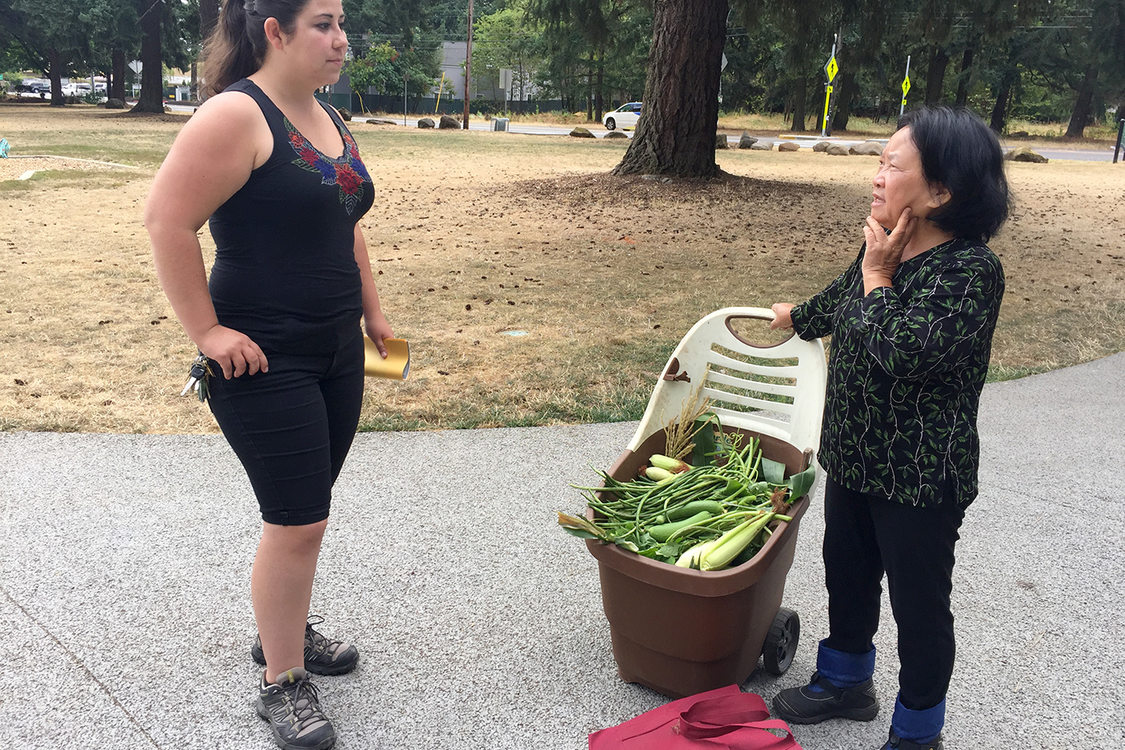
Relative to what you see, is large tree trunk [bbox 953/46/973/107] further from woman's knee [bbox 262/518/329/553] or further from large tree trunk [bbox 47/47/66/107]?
woman's knee [bbox 262/518/329/553]

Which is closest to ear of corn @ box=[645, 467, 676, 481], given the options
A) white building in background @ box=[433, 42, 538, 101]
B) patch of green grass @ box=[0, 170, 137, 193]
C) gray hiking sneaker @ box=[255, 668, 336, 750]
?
gray hiking sneaker @ box=[255, 668, 336, 750]

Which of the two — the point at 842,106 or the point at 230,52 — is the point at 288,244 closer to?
the point at 230,52

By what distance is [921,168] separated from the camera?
211 centimetres

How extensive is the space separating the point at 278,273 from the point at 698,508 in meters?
1.31

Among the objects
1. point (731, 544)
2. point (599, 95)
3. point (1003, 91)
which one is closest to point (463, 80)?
point (599, 95)

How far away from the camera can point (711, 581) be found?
2.29 metres

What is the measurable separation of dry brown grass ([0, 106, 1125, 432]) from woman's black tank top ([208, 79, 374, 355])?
1.97 meters

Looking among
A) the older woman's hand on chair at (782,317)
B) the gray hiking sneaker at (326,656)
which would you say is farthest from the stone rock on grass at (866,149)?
the gray hiking sneaker at (326,656)

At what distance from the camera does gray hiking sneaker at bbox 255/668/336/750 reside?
239 cm

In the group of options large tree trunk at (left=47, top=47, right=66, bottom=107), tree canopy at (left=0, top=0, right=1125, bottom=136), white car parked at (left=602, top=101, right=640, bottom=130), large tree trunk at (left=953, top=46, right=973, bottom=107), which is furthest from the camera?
large tree trunk at (left=47, top=47, right=66, bottom=107)

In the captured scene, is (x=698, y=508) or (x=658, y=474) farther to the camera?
(x=658, y=474)

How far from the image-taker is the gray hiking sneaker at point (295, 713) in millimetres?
2393

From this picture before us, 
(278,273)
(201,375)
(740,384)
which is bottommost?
(740,384)

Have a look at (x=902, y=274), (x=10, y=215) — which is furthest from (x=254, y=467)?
(x=10, y=215)
